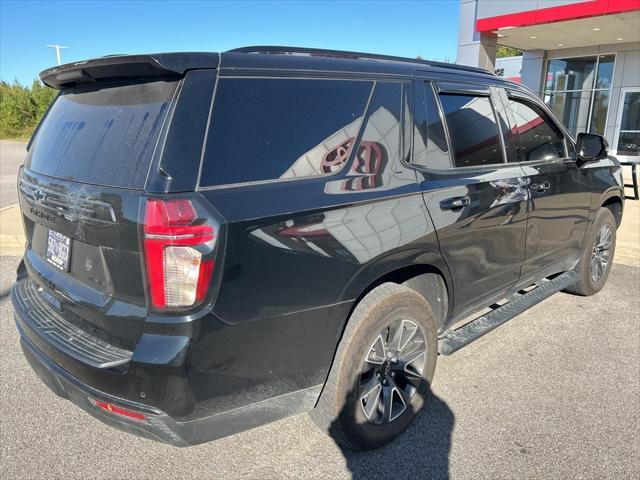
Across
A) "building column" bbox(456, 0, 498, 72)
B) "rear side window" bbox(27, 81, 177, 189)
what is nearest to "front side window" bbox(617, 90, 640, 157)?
"building column" bbox(456, 0, 498, 72)

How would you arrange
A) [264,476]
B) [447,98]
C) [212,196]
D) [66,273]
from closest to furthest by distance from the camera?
[212,196]
[66,273]
[264,476]
[447,98]

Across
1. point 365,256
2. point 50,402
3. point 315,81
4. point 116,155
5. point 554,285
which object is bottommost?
point 50,402

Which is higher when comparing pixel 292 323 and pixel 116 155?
pixel 116 155

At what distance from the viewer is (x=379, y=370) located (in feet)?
8.68

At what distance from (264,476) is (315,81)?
1941 mm

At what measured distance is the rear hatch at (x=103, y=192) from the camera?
191cm

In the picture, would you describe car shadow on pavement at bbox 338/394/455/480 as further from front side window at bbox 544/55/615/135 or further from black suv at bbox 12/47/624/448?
front side window at bbox 544/55/615/135

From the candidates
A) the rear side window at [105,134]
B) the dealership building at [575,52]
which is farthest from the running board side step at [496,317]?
the dealership building at [575,52]

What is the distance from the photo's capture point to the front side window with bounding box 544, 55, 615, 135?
1745 centimetres

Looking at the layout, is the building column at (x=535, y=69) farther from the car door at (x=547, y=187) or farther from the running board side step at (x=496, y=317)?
the running board side step at (x=496, y=317)

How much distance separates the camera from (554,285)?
421 centimetres

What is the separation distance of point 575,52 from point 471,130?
17779 millimetres

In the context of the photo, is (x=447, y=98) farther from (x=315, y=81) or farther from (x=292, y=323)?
(x=292, y=323)

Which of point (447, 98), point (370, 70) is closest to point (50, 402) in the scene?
point (370, 70)
